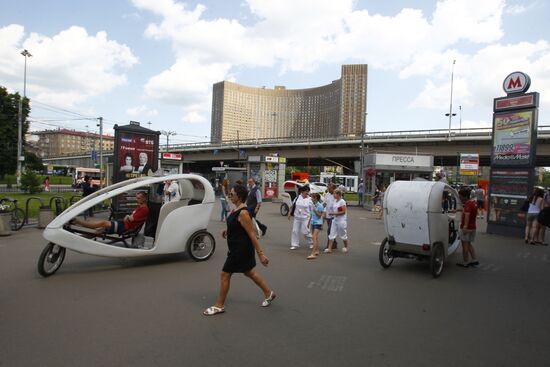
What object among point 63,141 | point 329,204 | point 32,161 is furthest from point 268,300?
point 63,141

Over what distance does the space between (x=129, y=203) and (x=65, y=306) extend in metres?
9.41

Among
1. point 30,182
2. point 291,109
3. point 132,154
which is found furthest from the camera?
point 291,109

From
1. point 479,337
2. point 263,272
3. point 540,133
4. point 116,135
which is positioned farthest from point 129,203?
point 540,133

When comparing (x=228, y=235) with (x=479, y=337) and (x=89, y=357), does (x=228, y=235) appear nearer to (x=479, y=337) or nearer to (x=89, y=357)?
(x=89, y=357)

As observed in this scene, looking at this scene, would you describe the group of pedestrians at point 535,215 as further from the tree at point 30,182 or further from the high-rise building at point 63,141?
the high-rise building at point 63,141

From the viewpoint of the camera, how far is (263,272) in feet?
23.8

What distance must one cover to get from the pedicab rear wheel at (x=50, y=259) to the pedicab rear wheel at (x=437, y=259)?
657 centimetres

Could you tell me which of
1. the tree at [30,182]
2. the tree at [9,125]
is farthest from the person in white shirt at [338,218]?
the tree at [9,125]

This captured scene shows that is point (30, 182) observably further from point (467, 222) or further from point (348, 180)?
point (348, 180)

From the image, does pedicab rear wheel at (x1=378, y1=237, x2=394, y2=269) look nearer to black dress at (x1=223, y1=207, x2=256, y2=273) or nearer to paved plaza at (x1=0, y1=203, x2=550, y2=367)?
paved plaza at (x1=0, y1=203, x2=550, y2=367)

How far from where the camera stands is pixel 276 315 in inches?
196

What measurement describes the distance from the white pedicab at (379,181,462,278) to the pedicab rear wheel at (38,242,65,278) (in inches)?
234

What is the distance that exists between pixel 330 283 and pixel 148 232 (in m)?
3.76

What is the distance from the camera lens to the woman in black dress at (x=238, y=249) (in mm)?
4953
